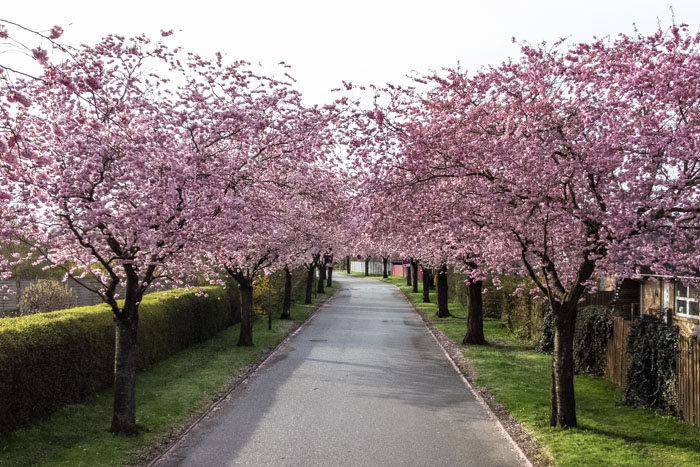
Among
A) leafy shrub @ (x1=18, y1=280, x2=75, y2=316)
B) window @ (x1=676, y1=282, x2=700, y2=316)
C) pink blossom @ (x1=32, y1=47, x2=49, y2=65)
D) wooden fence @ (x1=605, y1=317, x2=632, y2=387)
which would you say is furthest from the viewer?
leafy shrub @ (x1=18, y1=280, x2=75, y2=316)

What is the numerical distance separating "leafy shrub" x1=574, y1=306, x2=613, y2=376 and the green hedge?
441 inches

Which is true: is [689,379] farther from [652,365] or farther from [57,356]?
[57,356]

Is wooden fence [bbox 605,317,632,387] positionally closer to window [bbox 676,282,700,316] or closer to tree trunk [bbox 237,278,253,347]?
window [bbox 676,282,700,316]

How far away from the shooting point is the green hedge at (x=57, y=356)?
9.92 m

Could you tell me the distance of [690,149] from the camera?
28.2 feet

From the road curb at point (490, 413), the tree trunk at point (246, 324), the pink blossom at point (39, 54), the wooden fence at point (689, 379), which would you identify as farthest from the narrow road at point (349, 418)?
the pink blossom at point (39, 54)

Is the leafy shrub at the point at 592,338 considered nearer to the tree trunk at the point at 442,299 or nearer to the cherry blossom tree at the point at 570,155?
the cherry blossom tree at the point at 570,155

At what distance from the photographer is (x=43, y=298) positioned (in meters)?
24.3

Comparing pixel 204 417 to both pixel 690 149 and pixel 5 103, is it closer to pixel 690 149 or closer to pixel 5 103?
pixel 5 103

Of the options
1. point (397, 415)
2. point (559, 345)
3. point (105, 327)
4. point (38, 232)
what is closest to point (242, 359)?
point (105, 327)

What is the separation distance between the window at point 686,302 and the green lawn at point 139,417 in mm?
13633

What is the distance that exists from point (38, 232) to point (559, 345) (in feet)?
32.6

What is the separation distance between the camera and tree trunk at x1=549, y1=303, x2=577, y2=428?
11008 millimetres

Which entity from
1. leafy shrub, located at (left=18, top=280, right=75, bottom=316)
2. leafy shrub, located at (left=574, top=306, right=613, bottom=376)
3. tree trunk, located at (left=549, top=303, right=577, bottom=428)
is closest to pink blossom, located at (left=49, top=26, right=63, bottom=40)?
tree trunk, located at (left=549, top=303, right=577, bottom=428)
